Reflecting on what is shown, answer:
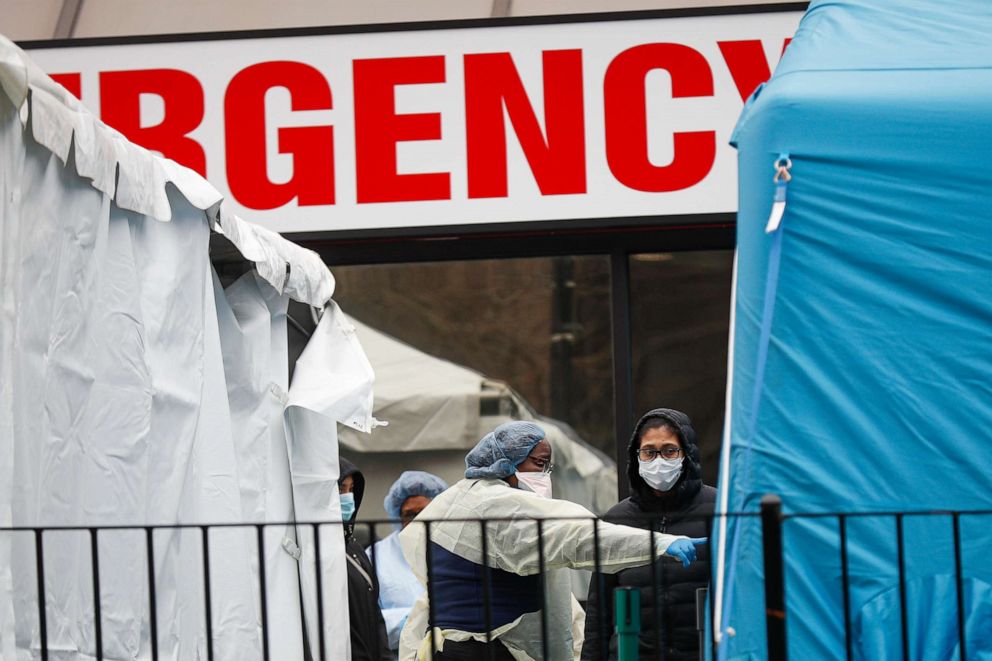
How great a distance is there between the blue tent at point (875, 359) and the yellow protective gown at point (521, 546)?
959 millimetres

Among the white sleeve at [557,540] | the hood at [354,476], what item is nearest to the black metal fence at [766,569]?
the white sleeve at [557,540]

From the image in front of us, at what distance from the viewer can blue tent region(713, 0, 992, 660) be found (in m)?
3.55

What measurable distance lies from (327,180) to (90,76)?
4.41 feet

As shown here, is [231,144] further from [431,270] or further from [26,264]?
[26,264]

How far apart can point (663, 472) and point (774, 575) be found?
222 cm

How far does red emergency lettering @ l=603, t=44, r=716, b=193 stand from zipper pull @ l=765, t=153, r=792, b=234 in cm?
376

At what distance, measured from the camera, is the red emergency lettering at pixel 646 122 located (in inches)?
291

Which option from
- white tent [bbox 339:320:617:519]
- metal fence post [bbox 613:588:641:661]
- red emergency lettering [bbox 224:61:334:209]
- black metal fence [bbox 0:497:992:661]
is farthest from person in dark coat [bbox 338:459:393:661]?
black metal fence [bbox 0:497:992:661]

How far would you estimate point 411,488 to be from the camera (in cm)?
716

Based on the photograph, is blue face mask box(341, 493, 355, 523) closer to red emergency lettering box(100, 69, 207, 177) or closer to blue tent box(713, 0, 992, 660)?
red emergency lettering box(100, 69, 207, 177)

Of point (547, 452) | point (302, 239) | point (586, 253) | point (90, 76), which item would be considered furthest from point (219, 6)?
point (547, 452)

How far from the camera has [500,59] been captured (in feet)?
24.5

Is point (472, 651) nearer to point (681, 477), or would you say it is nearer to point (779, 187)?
point (681, 477)

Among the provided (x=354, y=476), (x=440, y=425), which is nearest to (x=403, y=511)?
(x=354, y=476)
